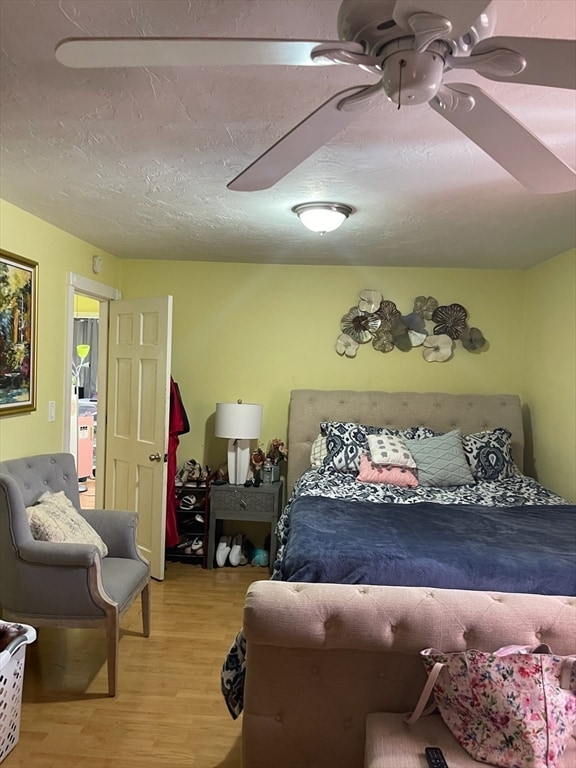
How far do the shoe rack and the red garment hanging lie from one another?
0.25ft

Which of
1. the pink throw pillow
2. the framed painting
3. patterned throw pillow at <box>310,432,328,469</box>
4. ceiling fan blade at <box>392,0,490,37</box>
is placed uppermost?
ceiling fan blade at <box>392,0,490,37</box>

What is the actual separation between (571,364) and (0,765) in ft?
12.0

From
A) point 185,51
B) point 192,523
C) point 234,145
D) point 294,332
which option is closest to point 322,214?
point 234,145

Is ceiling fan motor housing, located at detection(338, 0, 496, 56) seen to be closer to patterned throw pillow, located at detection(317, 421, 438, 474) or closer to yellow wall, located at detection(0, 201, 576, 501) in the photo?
patterned throw pillow, located at detection(317, 421, 438, 474)

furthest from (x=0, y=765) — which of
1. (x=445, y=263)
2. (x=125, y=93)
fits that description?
(x=445, y=263)

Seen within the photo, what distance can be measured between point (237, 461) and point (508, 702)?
9.56 ft

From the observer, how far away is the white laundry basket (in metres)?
2.14

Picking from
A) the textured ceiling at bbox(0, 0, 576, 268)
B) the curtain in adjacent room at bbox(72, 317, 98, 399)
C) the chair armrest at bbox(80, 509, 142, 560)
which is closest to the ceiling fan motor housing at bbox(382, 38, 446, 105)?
the textured ceiling at bbox(0, 0, 576, 268)

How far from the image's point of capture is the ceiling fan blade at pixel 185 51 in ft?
3.47

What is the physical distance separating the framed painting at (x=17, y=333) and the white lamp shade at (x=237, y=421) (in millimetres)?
1343

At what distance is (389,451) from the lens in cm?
397

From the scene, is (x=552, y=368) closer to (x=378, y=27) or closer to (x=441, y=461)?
(x=441, y=461)

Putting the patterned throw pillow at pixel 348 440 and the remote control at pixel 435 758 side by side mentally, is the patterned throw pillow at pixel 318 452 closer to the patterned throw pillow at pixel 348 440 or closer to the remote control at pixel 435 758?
the patterned throw pillow at pixel 348 440

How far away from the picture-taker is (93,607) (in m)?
2.58
